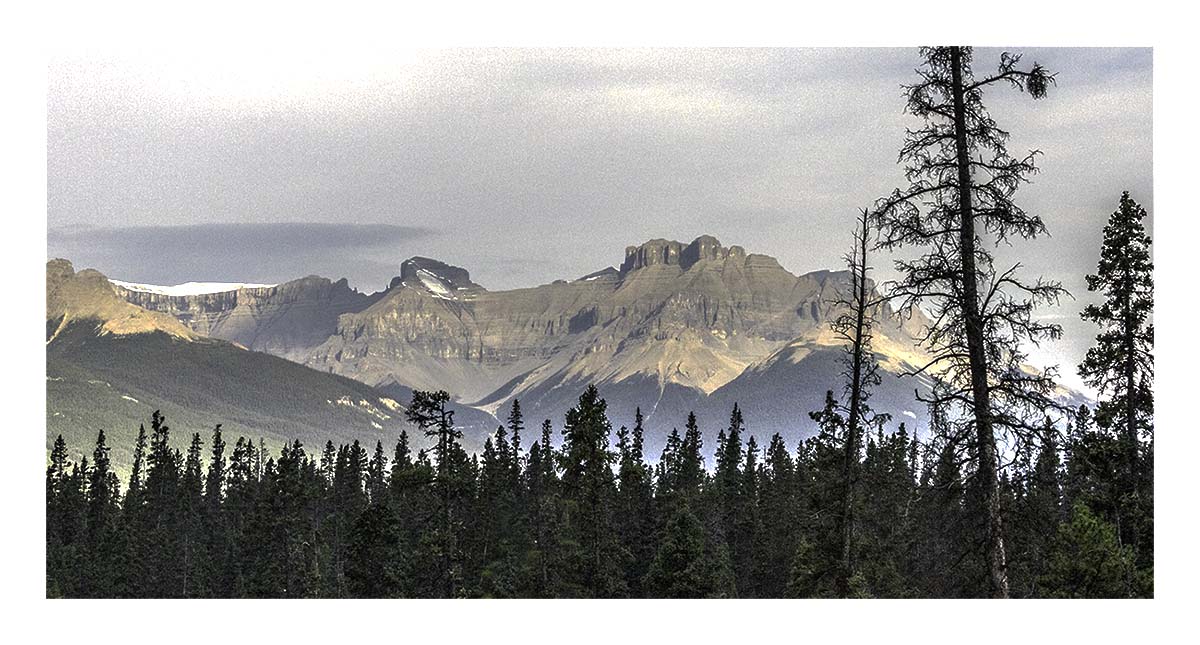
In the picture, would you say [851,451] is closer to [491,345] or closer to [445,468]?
[445,468]

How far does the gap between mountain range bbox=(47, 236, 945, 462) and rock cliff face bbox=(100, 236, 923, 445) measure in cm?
29

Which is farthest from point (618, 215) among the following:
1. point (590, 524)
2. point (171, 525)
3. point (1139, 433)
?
point (1139, 433)

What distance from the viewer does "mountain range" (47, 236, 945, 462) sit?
123 metres

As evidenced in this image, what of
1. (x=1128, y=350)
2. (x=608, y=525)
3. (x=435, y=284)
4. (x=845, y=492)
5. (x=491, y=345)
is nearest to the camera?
(x=845, y=492)

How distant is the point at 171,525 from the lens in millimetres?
69062

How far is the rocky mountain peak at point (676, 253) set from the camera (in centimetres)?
11044

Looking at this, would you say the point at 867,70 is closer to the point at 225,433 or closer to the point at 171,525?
the point at 171,525

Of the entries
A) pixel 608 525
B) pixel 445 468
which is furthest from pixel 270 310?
pixel 445 468

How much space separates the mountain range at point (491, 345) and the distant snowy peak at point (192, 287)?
0.55m

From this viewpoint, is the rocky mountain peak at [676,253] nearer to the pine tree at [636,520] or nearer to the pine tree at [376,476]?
the pine tree at [376,476]

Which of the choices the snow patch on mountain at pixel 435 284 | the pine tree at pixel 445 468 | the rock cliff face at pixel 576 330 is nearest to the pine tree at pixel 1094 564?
the pine tree at pixel 445 468

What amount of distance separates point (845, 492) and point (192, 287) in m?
120

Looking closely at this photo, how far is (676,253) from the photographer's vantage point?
418 feet

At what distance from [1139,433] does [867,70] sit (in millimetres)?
58128
